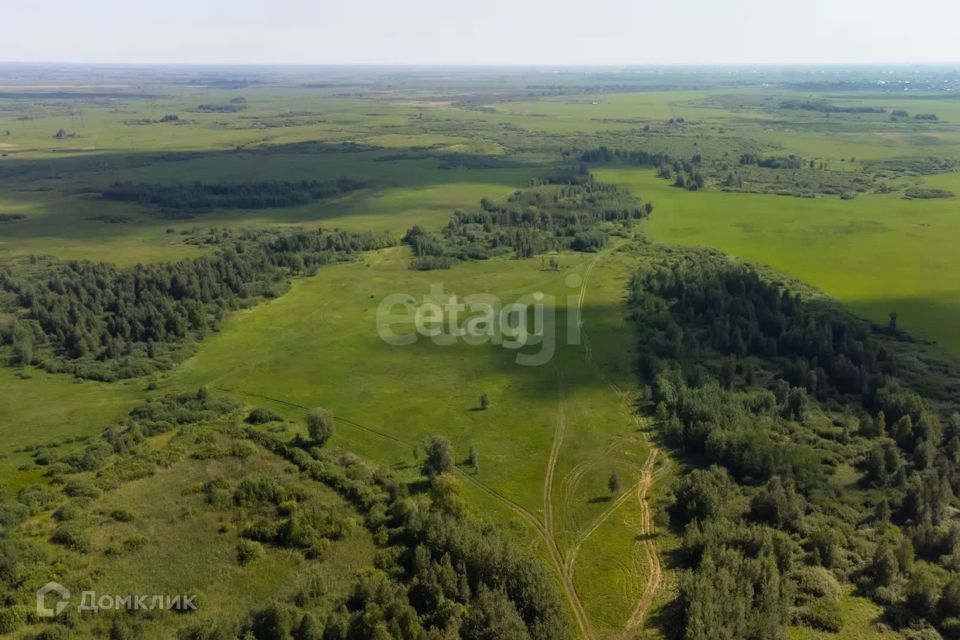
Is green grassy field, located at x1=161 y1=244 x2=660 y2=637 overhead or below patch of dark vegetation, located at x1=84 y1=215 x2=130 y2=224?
below

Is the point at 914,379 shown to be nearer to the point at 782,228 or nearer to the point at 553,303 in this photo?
the point at 553,303

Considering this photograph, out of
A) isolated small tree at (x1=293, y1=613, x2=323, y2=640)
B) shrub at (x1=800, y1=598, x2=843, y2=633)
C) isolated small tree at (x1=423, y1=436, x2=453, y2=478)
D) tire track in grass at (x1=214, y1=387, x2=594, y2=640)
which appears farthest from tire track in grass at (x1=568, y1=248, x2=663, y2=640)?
isolated small tree at (x1=293, y1=613, x2=323, y2=640)

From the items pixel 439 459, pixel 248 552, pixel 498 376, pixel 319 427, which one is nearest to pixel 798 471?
pixel 439 459

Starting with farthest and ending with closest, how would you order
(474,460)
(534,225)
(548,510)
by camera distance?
1. (534,225)
2. (474,460)
3. (548,510)

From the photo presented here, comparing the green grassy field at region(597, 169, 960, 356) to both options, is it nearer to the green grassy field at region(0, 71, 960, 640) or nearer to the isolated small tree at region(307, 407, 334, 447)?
the green grassy field at region(0, 71, 960, 640)

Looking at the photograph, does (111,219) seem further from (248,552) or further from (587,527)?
(587,527)

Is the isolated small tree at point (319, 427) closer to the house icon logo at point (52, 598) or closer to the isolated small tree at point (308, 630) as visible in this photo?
the house icon logo at point (52, 598)

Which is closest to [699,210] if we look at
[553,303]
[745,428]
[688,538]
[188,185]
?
[553,303]
